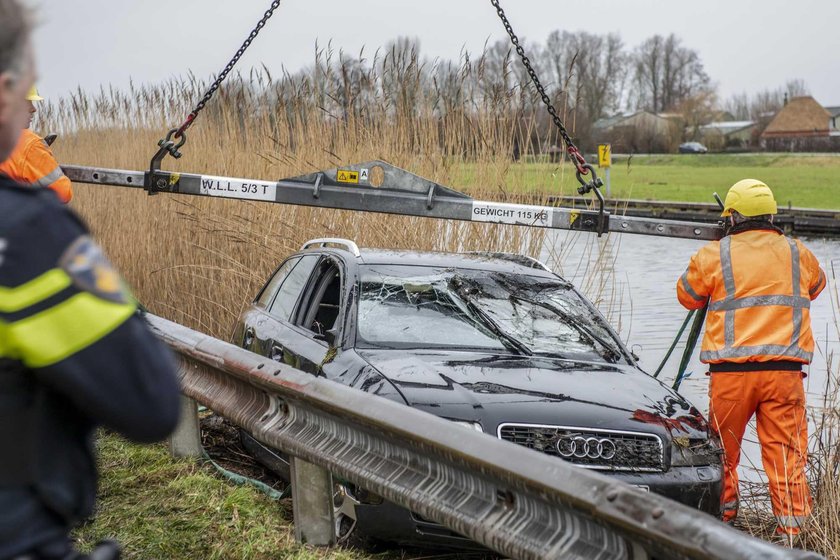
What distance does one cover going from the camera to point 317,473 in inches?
189

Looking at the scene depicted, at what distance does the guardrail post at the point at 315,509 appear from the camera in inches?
187

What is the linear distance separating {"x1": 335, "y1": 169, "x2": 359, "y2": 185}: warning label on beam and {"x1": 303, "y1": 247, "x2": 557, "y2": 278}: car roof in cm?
106

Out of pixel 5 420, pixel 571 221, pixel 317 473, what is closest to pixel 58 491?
pixel 5 420

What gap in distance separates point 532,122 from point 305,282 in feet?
13.5

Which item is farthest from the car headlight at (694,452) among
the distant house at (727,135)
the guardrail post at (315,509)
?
the distant house at (727,135)

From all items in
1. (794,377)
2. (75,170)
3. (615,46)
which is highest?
(615,46)

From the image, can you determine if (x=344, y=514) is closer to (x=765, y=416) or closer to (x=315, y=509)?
(x=315, y=509)

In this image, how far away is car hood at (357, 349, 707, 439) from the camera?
5.29 metres

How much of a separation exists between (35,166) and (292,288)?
173 centimetres

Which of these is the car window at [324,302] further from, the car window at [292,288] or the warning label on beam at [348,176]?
the warning label on beam at [348,176]

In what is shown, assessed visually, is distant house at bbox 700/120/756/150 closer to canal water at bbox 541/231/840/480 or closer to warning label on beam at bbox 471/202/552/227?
canal water at bbox 541/231/840/480

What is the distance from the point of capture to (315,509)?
4.76m

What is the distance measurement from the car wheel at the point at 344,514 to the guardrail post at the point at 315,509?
0.08 meters

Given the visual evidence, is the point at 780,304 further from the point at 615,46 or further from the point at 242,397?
the point at 615,46
